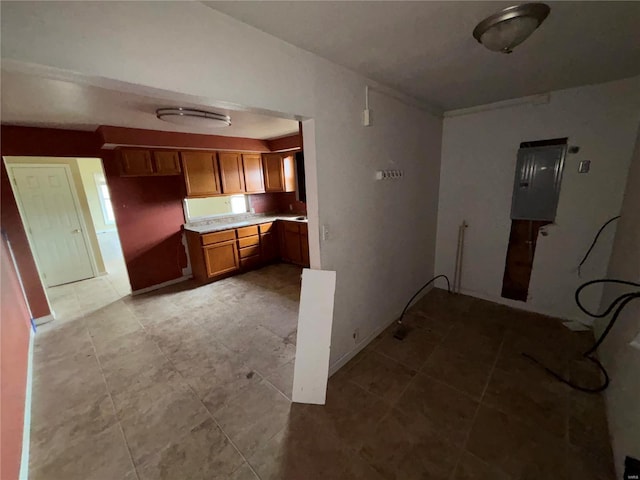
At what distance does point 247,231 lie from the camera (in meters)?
4.55

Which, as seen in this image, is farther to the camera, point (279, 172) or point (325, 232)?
point (279, 172)

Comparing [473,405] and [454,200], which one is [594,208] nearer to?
[454,200]

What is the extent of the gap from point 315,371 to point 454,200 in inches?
107

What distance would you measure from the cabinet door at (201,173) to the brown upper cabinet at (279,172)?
1.00m

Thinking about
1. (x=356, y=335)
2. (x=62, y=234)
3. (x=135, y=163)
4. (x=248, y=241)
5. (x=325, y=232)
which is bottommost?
(x=356, y=335)

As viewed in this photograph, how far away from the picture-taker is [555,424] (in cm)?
162

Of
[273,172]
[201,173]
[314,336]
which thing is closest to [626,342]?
[314,336]

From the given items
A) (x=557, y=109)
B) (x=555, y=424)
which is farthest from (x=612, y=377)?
(x=557, y=109)

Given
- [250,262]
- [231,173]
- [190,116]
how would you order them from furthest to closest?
[250,262]
[231,173]
[190,116]

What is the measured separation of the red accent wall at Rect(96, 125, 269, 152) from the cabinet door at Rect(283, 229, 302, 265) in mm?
1652

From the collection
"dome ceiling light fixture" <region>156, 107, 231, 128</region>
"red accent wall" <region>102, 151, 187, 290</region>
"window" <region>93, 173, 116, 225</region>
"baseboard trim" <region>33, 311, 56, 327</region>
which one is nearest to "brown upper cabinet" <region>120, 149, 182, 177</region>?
"red accent wall" <region>102, 151, 187, 290</region>

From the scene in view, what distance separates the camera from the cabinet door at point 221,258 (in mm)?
4109

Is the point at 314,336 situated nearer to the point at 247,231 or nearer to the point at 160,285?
the point at 247,231

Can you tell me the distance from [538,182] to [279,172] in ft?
12.7
